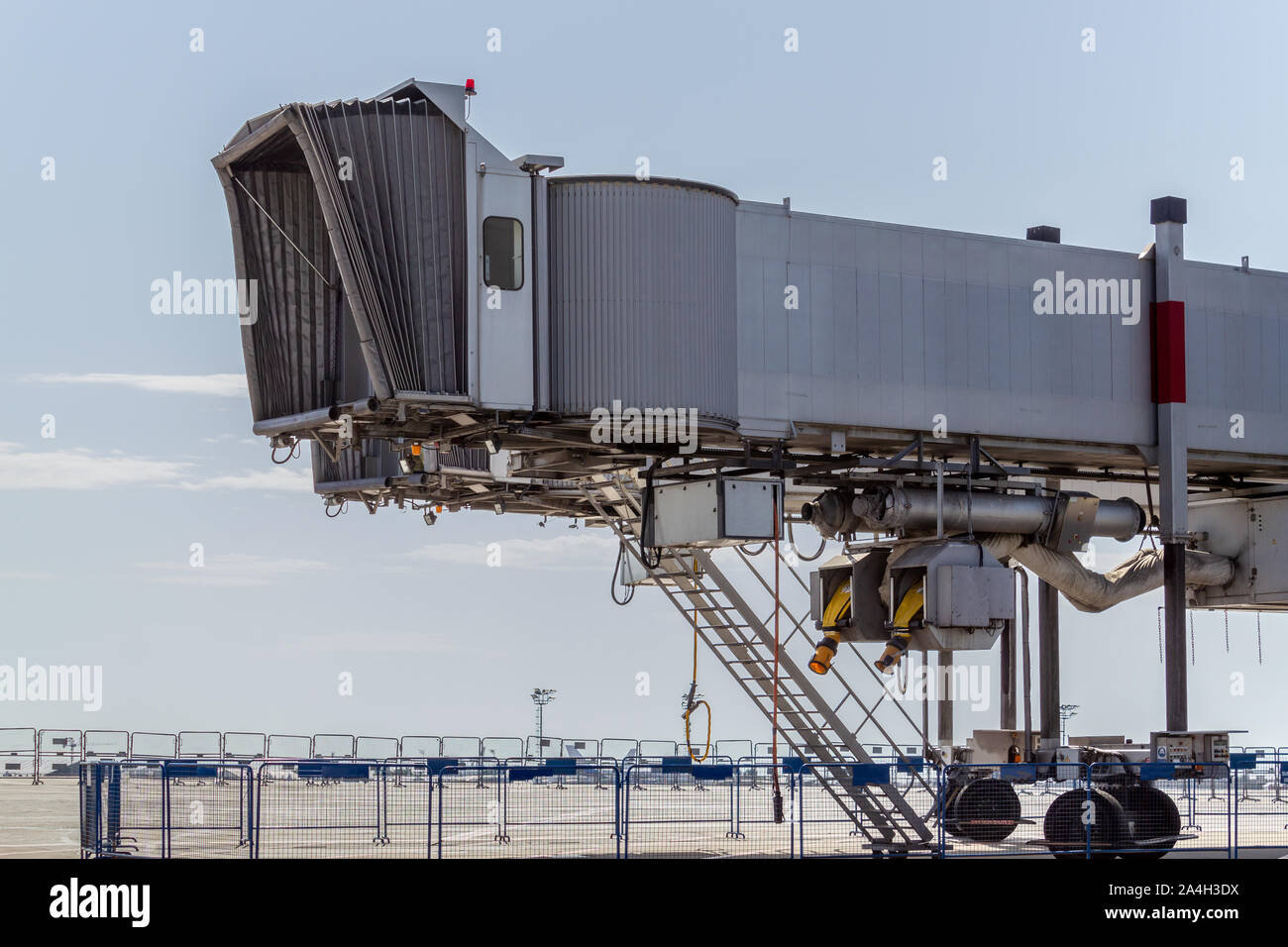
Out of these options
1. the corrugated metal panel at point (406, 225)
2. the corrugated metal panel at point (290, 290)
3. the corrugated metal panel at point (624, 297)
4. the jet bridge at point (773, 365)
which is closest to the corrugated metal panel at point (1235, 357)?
the jet bridge at point (773, 365)

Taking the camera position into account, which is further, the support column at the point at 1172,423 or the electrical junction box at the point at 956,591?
the support column at the point at 1172,423

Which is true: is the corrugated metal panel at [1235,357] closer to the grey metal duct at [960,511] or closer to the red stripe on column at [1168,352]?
the red stripe on column at [1168,352]

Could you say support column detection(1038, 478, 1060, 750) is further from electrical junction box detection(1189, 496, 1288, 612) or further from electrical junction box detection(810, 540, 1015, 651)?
electrical junction box detection(810, 540, 1015, 651)

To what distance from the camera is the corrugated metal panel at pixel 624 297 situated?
2525 centimetres

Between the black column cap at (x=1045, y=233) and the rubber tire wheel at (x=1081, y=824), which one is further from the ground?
the black column cap at (x=1045, y=233)

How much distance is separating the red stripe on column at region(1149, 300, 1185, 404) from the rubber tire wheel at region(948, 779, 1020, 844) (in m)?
7.71

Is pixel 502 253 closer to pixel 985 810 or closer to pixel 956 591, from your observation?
pixel 956 591

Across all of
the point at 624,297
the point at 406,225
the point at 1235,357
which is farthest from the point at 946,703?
the point at 406,225

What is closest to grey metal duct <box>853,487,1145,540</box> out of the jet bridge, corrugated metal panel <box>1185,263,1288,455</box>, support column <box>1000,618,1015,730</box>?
the jet bridge

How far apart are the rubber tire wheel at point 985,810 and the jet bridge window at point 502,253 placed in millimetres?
12759

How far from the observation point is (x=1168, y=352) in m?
30.8

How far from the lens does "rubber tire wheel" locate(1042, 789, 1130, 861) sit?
1156 inches

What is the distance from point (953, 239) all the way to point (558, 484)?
20.6 m
